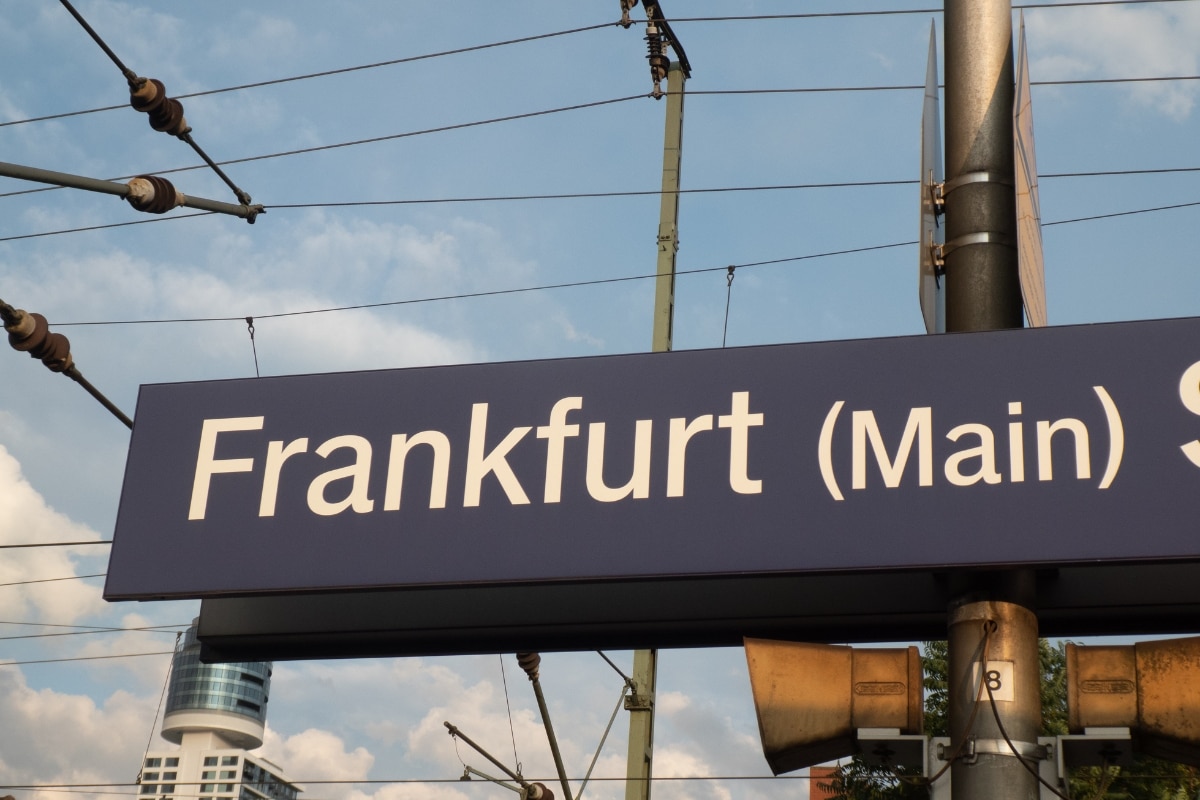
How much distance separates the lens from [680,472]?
13.2 feet

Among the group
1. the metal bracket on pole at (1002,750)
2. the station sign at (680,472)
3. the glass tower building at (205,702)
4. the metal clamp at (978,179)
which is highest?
the glass tower building at (205,702)

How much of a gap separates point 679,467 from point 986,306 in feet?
3.38

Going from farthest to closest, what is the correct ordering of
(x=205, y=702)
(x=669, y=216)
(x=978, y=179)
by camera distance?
(x=205, y=702) → (x=669, y=216) → (x=978, y=179)

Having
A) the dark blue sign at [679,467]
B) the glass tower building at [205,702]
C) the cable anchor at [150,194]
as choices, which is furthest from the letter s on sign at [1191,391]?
the glass tower building at [205,702]

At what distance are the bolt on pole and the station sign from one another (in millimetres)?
216

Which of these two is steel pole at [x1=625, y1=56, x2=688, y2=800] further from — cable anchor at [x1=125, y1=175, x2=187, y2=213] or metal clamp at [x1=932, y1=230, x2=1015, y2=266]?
metal clamp at [x1=932, y1=230, x2=1015, y2=266]

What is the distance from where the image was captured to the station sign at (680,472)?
370 cm

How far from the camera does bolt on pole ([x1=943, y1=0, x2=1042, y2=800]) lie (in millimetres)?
3609

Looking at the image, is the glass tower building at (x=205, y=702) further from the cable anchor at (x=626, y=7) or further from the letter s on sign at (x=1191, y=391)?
the letter s on sign at (x=1191, y=391)

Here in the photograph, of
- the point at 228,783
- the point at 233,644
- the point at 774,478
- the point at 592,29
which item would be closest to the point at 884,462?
the point at 774,478

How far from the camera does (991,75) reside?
441 cm

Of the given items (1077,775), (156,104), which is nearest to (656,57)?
(1077,775)

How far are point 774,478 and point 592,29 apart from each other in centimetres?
1254

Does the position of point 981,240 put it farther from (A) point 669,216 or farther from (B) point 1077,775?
(B) point 1077,775
